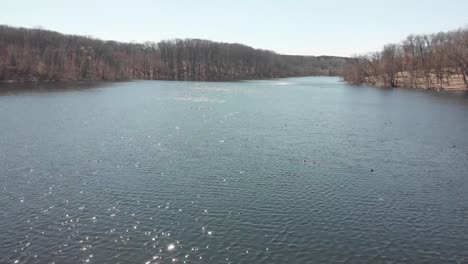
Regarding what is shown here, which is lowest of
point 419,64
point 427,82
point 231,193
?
point 231,193

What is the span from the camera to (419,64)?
13988 cm

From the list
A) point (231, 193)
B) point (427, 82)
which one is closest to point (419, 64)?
point (427, 82)

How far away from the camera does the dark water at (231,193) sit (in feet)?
60.5

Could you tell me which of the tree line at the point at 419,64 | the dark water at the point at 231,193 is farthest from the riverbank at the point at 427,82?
the dark water at the point at 231,193

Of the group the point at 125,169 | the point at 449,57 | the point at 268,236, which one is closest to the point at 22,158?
the point at 125,169

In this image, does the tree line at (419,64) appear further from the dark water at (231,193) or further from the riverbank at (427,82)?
the dark water at (231,193)

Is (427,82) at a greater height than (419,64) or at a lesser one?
lesser

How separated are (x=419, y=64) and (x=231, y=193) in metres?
134

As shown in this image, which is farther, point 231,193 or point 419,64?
point 419,64

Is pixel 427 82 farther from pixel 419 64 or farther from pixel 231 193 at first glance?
pixel 231 193

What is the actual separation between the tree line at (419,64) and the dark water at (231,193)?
74.8 metres

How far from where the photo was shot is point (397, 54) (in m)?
162

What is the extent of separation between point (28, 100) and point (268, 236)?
2793 inches

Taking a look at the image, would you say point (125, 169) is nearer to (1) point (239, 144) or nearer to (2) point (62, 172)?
(2) point (62, 172)
